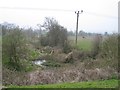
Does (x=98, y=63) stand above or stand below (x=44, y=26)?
below

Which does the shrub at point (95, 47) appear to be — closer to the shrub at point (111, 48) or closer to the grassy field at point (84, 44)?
the grassy field at point (84, 44)

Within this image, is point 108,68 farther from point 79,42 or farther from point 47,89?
point 79,42

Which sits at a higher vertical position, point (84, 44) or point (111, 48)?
point (111, 48)

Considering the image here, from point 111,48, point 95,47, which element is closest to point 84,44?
point 95,47

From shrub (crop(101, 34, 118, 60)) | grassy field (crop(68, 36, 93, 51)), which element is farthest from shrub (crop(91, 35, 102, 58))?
shrub (crop(101, 34, 118, 60))

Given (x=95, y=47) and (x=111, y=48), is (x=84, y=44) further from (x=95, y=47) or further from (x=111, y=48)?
(x=111, y=48)

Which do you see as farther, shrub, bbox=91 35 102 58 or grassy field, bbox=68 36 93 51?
grassy field, bbox=68 36 93 51

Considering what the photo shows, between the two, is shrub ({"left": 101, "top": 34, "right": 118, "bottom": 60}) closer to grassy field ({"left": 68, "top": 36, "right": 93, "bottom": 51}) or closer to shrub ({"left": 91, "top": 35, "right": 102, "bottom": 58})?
shrub ({"left": 91, "top": 35, "right": 102, "bottom": 58})

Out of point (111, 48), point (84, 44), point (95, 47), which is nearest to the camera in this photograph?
point (111, 48)

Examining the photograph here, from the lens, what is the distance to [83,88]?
1312 cm

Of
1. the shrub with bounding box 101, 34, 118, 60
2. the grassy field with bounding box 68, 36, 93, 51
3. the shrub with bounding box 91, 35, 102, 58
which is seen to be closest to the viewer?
the shrub with bounding box 101, 34, 118, 60

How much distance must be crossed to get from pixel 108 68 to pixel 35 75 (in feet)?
19.5

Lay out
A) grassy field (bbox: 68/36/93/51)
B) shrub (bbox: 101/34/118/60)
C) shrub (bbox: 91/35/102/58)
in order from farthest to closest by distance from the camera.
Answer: grassy field (bbox: 68/36/93/51), shrub (bbox: 91/35/102/58), shrub (bbox: 101/34/118/60)

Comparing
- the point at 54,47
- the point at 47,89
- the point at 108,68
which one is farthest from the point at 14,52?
the point at 54,47
